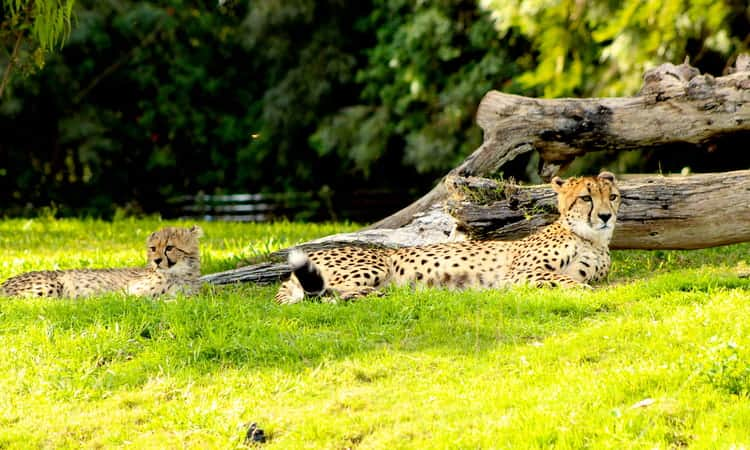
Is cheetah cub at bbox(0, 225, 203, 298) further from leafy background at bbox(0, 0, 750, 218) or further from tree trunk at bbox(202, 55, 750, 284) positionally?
leafy background at bbox(0, 0, 750, 218)

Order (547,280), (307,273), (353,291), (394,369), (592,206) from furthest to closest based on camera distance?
(592,206) < (547,280) < (353,291) < (307,273) < (394,369)

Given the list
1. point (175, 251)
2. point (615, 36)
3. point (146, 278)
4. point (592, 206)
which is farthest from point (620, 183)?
point (615, 36)

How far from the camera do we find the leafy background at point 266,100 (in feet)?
61.3

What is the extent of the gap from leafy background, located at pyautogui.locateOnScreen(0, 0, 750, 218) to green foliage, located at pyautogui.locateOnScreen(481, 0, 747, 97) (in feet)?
0.36

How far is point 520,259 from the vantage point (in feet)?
25.8

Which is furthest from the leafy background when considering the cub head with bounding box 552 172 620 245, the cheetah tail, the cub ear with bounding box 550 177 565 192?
the cheetah tail

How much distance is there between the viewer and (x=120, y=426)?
529 centimetres

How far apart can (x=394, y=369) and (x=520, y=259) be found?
2334 mm

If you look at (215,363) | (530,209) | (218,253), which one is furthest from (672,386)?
(218,253)

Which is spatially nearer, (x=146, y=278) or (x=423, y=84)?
(x=146, y=278)

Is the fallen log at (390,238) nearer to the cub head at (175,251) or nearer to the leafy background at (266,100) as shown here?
the cub head at (175,251)

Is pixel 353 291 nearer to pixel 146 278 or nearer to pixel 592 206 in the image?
pixel 146 278

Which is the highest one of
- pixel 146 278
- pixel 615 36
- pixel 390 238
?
pixel 615 36

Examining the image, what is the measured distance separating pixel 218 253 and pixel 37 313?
363 centimetres
